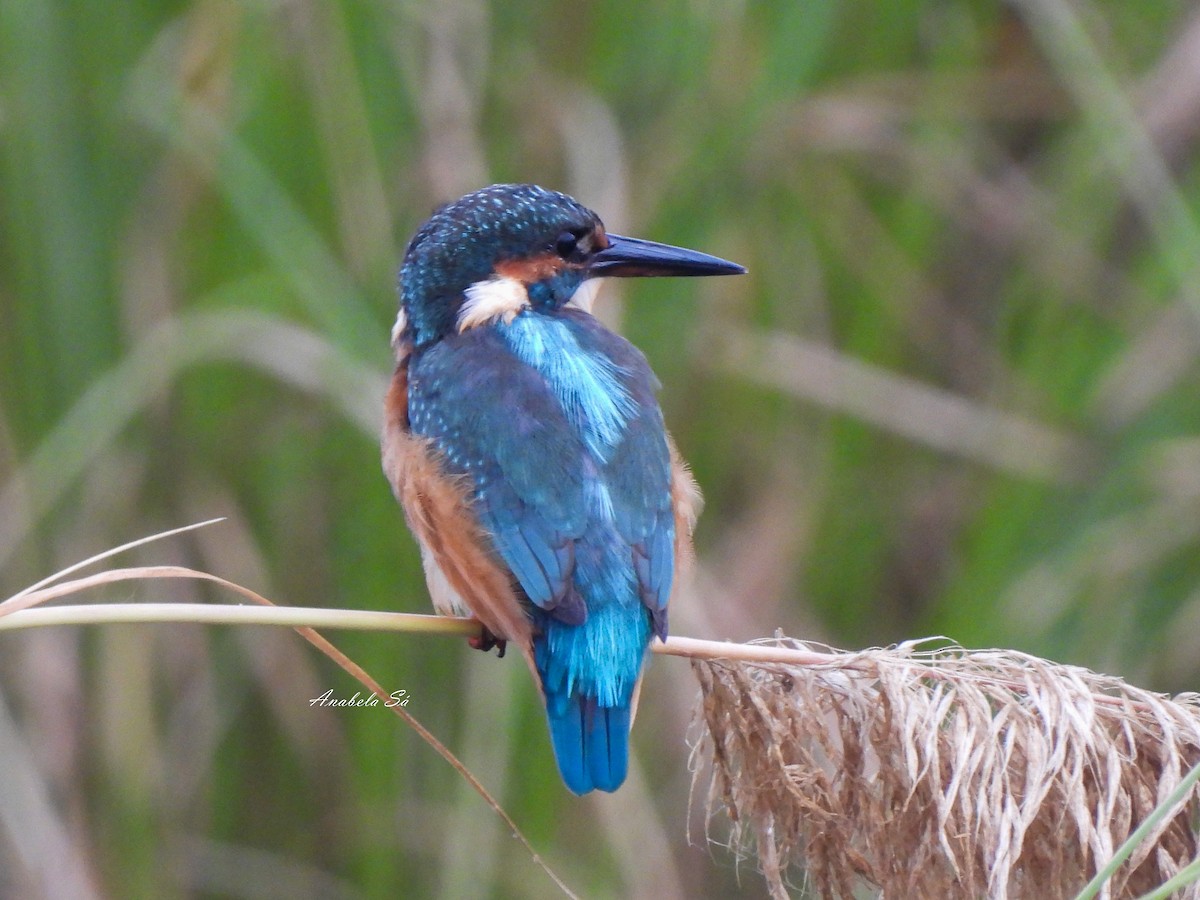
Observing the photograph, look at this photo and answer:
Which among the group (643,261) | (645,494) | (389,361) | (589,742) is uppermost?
(643,261)

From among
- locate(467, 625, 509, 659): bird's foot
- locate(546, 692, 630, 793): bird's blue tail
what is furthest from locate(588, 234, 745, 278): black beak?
locate(546, 692, 630, 793): bird's blue tail

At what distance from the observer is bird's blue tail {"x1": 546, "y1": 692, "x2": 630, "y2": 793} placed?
152 cm

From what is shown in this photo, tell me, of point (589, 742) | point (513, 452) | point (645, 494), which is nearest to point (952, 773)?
point (589, 742)

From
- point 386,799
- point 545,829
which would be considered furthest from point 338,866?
point 545,829

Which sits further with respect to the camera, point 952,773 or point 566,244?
point 566,244

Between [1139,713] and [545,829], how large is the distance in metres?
1.29

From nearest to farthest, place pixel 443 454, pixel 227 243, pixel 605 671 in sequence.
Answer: pixel 605 671 → pixel 443 454 → pixel 227 243

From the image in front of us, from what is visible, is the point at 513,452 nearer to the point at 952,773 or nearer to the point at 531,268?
the point at 531,268

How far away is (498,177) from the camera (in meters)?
2.42

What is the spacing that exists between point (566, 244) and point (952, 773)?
1055mm

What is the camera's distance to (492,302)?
2023 millimetres

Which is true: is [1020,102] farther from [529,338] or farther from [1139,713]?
[1139,713]

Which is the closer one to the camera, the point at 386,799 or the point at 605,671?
the point at 605,671

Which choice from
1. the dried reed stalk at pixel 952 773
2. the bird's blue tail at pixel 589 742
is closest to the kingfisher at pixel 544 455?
the bird's blue tail at pixel 589 742
